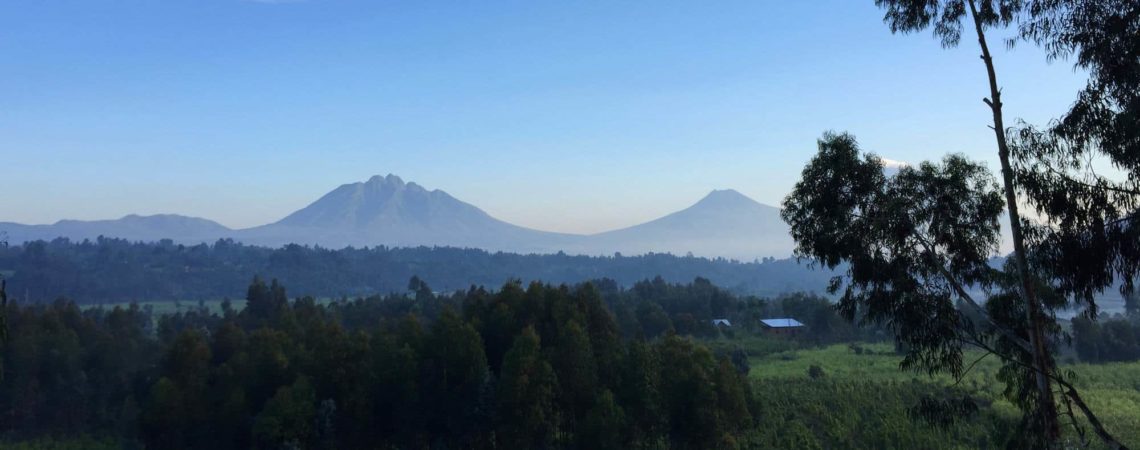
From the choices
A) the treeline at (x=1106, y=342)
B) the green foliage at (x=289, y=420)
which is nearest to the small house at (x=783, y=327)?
the treeline at (x=1106, y=342)

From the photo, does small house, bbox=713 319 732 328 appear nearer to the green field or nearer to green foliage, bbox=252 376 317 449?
the green field

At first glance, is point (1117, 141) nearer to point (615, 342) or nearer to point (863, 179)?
point (863, 179)

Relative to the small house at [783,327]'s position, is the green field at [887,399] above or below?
below

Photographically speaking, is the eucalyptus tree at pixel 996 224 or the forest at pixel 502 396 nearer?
the eucalyptus tree at pixel 996 224

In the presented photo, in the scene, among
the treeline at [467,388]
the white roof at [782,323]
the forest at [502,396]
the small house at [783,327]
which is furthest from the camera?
the white roof at [782,323]

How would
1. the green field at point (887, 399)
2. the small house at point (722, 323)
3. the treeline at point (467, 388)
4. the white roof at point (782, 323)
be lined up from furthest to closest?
1. the small house at point (722, 323)
2. the white roof at point (782, 323)
3. the green field at point (887, 399)
4. the treeline at point (467, 388)

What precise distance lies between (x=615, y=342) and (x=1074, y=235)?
2698cm

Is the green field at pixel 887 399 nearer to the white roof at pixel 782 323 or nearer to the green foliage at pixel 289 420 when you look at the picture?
the white roof at pixel 782 323

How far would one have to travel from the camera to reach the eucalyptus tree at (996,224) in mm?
12094

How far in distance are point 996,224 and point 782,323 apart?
77.6 metres

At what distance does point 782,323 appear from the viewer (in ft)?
292

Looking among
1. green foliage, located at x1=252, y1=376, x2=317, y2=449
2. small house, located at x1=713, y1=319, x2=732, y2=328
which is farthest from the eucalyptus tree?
small house, located at x1=713, y1=319, x2=732, y2=328

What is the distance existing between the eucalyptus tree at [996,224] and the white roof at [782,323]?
74.2m

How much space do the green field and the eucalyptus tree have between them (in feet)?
8.82
